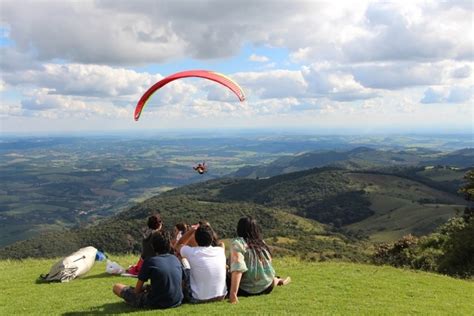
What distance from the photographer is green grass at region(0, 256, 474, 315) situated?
34.4ft

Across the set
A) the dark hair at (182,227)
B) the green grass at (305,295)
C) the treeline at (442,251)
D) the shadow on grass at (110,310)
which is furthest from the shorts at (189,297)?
the treeline at (442,251)

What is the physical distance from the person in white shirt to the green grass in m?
0.33

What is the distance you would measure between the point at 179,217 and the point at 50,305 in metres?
145

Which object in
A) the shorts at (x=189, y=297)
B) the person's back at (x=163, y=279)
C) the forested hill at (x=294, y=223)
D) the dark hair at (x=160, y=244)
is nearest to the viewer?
the person's back at (x=163, y=279)

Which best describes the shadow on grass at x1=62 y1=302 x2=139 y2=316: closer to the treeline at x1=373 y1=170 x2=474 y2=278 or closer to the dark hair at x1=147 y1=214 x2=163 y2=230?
the dark hair at x1=147 y1=214 x2=163 y2=230

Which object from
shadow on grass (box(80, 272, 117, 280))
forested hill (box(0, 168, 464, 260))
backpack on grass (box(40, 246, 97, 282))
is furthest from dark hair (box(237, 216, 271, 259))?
forested hill (box(0, 168, 464, 260))

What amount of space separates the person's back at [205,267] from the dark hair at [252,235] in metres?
0.68

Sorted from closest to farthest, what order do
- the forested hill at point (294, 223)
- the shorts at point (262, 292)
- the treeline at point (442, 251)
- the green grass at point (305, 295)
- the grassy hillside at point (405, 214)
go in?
1. the green grass at point (305, 295)
2. the shorts at point (262, 292)
3. the treeline at point (442, 251)
4. the forested hill at point (294, 223)
5. the grassy hillside at point (405, 214)

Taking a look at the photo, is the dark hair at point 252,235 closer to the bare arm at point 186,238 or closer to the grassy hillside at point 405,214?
the bare arm at point 186,238

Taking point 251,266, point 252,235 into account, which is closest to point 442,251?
point 251,266

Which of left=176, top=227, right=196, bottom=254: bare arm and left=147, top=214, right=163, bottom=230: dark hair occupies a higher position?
left=147, top=214, right=163, bottom=230: dark hair

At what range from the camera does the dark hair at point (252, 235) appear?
10.8 metres

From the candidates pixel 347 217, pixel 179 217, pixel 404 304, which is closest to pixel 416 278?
pixel 404 304

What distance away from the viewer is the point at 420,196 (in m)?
196
